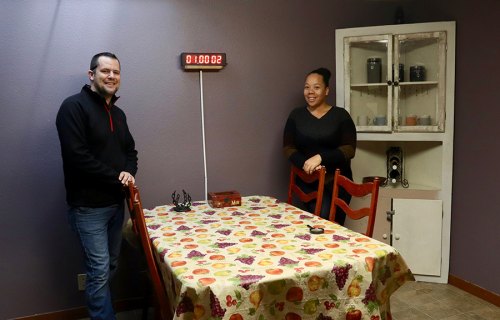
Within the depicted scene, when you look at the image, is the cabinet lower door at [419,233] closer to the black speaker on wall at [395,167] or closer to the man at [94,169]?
the black speaker on wall at [395,167]

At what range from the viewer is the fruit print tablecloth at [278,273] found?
1397 mm

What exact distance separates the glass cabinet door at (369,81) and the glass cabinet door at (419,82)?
0.07 meters

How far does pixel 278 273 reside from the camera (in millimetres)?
1478

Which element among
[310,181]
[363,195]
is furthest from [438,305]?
[363,195]

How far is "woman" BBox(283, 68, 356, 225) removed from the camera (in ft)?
9.22

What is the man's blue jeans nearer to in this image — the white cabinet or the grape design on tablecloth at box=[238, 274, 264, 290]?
the grape design on tablecloth at box=[238, 274, 264, 290]

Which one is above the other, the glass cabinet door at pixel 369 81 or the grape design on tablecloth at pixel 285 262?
the glass cabinet door at pixel 369 81

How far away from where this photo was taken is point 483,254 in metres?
3.01

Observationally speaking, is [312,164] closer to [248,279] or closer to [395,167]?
[395,167]

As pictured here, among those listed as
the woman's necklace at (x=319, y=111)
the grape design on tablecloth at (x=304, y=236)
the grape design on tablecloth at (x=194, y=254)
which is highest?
the woman's necklace at (x=319, y=111)

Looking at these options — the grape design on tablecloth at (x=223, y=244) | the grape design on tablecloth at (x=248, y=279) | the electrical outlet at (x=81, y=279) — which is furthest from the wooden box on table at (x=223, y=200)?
the grape design on tablecloth at (x=248, y=279)

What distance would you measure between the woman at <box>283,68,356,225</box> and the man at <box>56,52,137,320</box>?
44.0 inches

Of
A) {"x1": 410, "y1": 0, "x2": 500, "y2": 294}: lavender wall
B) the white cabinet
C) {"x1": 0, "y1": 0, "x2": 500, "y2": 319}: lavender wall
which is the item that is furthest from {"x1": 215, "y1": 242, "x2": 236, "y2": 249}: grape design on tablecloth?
{"x1": 410, "y1": 0, "x2": 500, "y2": 294}: lavender wall

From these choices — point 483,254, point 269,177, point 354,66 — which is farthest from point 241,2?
point 483,254
